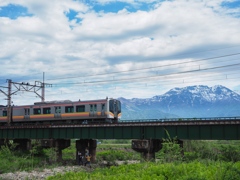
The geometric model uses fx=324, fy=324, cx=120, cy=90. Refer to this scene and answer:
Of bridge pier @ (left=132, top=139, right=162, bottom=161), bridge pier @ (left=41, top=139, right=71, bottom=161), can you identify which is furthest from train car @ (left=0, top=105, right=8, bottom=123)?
bridge pier @ (left=132, top=139, right=162, bottom=161)

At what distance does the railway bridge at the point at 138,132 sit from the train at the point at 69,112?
215 cm

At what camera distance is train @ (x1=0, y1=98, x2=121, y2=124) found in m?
47.2

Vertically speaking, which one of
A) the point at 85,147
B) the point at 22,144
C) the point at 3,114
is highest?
the point at 3,114

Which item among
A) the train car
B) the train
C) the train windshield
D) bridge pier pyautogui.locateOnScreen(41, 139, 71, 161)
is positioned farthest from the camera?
the train car

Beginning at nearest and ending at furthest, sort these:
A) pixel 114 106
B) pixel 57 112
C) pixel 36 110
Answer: pixel 114 106, pixel 57 112, pixel 36 110

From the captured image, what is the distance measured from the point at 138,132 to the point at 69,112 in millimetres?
12955

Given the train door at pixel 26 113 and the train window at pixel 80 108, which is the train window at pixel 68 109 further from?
the train door at pixel 26 113

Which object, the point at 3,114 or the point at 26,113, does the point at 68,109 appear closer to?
the point at 26,113

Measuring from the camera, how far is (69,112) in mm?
49625

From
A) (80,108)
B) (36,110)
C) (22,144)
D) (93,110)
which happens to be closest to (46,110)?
(36,110)

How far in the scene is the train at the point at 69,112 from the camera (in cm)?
4716

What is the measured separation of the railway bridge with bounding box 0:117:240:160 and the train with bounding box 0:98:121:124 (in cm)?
215

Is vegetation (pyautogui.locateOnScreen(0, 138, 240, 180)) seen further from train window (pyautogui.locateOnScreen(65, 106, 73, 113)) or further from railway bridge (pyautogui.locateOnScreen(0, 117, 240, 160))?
train window (pyautogui.locateOnScreen(65, 106, 73, 113))

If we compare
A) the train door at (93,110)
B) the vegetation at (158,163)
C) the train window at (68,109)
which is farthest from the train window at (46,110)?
the train door at (93,110)
